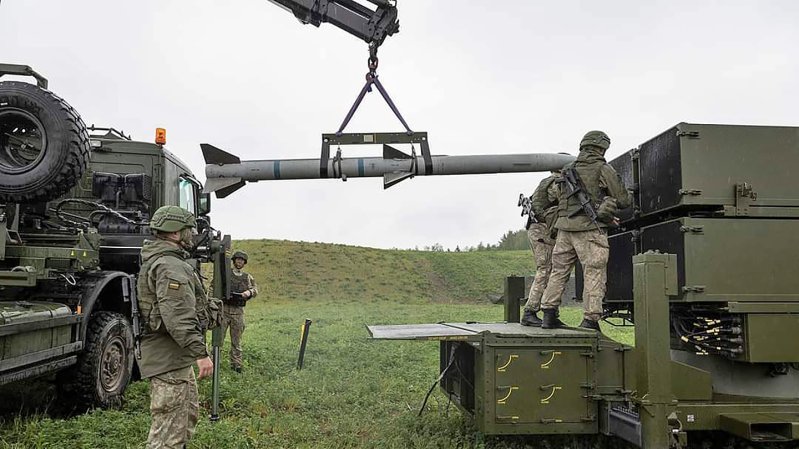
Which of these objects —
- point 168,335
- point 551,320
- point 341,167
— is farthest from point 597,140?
point 168,335

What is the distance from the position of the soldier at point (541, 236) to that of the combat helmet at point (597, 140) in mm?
445

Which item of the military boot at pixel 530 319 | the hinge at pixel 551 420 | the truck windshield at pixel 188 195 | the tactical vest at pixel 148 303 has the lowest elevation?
the hinge at pixel 551 420

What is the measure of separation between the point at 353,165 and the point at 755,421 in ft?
14.4

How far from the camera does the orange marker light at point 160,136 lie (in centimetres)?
721

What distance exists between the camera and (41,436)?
4.82m

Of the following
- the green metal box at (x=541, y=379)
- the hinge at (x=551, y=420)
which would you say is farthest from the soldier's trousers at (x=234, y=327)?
the hinge at (x=551, y=420)

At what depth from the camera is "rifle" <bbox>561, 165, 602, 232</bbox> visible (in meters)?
5.00

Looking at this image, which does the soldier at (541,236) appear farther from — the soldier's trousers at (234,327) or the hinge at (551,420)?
the soldier's trousers at (234,327)

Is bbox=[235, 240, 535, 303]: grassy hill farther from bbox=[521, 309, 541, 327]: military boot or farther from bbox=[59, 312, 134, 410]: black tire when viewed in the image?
bbox=[521, 309, 541, 327]: military boot

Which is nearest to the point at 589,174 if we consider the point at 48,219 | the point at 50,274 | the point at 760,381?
the point at 760,381

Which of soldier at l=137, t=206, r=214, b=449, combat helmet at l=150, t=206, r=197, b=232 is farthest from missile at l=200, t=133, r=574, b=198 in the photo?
soldier at l=137, t=206, r=214, b=449

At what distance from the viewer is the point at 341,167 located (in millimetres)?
6918

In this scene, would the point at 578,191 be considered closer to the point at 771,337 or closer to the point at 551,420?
the point at 771,337

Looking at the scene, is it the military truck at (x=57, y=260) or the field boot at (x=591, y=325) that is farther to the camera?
the field boot at (x=591, y=325)
